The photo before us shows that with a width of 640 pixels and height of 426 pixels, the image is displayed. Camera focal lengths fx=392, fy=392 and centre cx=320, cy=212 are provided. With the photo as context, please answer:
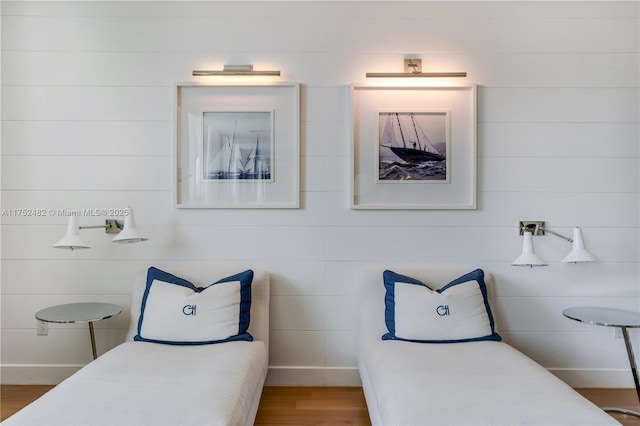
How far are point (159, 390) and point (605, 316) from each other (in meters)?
2.37

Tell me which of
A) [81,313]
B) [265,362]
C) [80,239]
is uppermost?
[80,239]

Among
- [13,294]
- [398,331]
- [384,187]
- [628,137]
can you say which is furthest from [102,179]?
[628,137]

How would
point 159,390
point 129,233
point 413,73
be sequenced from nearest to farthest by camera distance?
point 159,390 < point 129,233 < point 413,73

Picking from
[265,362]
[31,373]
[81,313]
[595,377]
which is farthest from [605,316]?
[31,373]

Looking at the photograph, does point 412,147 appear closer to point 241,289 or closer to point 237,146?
point 237,146

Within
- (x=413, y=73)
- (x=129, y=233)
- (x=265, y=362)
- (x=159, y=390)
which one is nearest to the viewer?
(x=159, y=390)

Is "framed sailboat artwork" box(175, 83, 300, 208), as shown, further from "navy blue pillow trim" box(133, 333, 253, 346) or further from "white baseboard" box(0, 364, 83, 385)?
"white baseboard" box(0, 364, 83, 385)

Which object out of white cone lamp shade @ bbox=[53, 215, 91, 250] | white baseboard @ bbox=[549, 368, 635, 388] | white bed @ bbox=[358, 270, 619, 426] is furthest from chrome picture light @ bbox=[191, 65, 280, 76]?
white baseboard @ bbox=[549, 368, 635, 388]

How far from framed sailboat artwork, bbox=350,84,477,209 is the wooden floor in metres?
1.16

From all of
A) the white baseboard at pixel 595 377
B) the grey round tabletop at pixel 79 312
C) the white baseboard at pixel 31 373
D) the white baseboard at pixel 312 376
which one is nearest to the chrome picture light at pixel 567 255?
the white baseboard at pixel 595 377

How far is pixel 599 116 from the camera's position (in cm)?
248

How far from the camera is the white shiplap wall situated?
2.48 metres

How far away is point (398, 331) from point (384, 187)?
0.88 metres

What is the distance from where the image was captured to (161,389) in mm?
1552
